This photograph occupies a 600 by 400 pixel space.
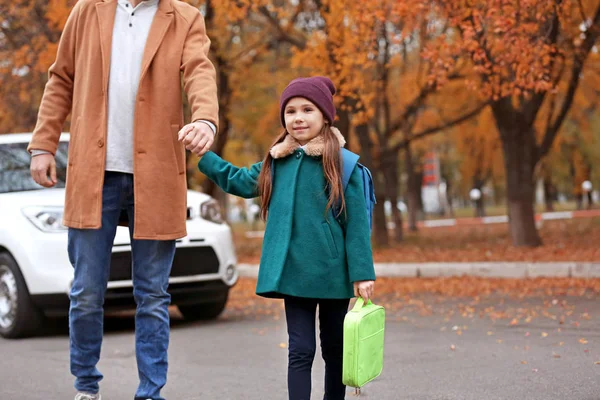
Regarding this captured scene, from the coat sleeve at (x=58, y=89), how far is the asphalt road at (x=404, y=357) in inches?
63.1

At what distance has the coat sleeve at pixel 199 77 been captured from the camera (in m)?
3.86

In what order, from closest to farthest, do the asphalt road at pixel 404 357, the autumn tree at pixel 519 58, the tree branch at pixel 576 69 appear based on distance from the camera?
the asphalt road at pixel 404 357 < the autumn tree at pixel 519 58 < the tree branch at pixel 576 69

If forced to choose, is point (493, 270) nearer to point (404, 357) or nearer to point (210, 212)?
point (210, 212)

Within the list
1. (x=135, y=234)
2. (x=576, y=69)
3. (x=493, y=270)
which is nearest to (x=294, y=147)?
(x=135, y=234)

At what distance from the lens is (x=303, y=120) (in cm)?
392

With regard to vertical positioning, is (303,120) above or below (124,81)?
below

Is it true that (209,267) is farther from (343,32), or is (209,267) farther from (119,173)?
(343,32)

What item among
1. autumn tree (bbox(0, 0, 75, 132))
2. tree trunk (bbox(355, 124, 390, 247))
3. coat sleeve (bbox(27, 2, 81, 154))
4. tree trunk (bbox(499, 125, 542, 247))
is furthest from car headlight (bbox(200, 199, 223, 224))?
tree trunk (bbox(355, 124, 390, 247))

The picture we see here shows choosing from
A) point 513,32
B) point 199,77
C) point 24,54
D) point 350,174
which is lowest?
point 350,174

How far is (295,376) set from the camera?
3686 millimetres

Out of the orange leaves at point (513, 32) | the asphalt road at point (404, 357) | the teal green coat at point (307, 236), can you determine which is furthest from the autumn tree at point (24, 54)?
the teal green coat at point (307, 236)

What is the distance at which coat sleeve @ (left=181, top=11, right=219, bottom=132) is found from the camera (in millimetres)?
3863

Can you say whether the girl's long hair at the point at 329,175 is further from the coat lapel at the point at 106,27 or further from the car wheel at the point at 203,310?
the car wheel at the point at 203,310

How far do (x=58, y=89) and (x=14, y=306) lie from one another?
3603mm
